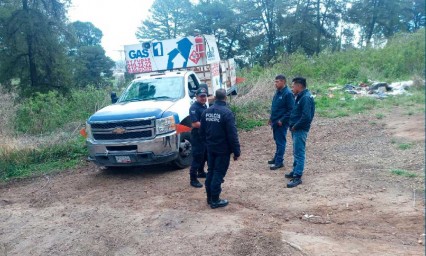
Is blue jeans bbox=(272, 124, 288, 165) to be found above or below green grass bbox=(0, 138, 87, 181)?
above

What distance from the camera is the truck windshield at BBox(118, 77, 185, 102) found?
7.83 meters

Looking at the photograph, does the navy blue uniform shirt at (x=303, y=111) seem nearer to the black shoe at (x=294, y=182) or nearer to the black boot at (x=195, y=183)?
the black shoe at (x=294, y=182)

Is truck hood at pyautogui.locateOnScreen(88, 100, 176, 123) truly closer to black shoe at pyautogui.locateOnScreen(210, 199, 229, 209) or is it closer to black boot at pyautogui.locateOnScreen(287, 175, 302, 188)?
black shoe at pyautogui.locateOnScreen(210, 199, 229, 209)

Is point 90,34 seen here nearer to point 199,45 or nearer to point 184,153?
point 199,45

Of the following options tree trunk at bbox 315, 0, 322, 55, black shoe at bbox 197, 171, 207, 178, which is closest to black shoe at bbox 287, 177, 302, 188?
black shoe at bbox 197, 171, 207, 178

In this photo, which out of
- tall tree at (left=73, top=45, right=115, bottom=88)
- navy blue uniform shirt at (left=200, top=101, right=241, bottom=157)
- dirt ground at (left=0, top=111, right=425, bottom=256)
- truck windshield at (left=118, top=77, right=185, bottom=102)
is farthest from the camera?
tall tree at (left=73, top=45, right=115, bottom=88)

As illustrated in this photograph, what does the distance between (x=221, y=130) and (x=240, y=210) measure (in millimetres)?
1168

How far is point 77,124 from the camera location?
11.7 m

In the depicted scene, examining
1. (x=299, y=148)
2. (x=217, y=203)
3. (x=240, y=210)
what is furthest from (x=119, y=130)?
(x=299, y=148)

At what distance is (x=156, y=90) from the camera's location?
8.03 meters

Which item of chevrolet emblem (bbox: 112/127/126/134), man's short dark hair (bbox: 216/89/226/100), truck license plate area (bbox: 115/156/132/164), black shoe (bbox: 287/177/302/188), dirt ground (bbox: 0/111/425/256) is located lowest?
dirt ground (bbox: 0/111/425/256)

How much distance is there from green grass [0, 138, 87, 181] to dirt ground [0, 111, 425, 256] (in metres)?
0.55

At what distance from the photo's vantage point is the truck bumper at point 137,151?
6672 mm

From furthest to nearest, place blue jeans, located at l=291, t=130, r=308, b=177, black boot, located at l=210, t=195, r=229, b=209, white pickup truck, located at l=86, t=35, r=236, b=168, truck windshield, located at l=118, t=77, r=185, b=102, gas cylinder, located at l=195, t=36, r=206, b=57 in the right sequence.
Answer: gas cylinder, located at l=195, t=36, r=206, b=57
truck windshield, located at l=118, t=77, r=185, b=102
white pickup truck, located at l=86, t=35, r=236, b=168
blue jeans, located at l=291, t=130, r=308, b=177
black boot, located at l=210, t=195, r=229, b=209
